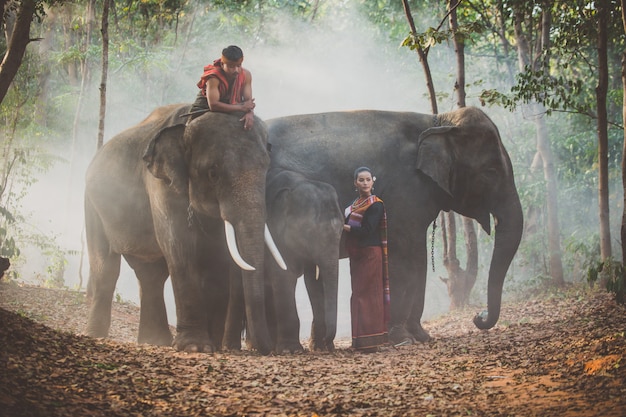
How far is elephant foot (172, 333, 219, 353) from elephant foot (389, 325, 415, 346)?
2.40 metres

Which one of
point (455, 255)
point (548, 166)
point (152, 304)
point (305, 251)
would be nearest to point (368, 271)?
point (305, 251)

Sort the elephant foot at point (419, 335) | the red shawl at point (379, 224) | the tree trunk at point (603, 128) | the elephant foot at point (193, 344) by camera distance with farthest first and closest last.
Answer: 1. the tree trunk at point (603, 128)
2. the elephant foot at point (419, 335)
3. the red shawl at point (379, 224)
4. the elephant foot at point (193, 344)

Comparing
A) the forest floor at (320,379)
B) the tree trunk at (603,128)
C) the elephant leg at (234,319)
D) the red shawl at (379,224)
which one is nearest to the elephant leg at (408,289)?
the red shawl at (379,224)

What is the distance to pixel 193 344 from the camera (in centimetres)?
820

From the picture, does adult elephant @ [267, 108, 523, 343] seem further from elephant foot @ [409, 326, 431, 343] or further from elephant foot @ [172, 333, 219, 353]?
elephant foot @ [172, 333, 219, 353]

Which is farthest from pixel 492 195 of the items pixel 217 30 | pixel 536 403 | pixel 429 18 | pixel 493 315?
pixel 217 30

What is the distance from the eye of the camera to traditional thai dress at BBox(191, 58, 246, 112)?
337 inches

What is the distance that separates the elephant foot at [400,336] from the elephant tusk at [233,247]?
105 inches

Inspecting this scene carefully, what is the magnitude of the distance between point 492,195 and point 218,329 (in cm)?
429

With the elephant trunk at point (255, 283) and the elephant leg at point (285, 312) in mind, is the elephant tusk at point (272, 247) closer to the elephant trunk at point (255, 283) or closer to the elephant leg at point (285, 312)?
the elephant trunk at point (255, 283)

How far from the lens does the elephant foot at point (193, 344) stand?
26.8 ft

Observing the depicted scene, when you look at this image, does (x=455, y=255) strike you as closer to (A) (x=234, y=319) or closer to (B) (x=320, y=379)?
(A) (x=234, y=319)

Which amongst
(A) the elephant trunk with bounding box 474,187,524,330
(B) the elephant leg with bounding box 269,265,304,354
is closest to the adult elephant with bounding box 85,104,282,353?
(B) the elephant leg with bounding box 269,265,304,354

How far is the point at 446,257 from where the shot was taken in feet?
47.1
